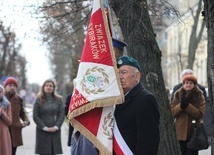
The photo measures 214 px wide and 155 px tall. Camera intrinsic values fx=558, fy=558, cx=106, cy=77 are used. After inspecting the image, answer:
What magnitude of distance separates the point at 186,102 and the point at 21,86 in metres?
73.0

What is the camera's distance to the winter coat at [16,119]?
1033 centimetres

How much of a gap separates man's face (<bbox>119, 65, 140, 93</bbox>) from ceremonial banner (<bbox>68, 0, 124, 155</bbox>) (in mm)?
65

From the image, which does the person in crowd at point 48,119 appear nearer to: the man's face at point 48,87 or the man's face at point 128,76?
the man's face at point 48,87

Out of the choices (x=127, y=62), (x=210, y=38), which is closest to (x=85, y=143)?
(x=127, y=62)

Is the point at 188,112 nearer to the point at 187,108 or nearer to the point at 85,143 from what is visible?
the point at 187,108

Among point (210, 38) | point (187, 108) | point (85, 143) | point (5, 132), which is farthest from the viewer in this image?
point (5, 132)

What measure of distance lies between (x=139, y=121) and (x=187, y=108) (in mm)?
3869

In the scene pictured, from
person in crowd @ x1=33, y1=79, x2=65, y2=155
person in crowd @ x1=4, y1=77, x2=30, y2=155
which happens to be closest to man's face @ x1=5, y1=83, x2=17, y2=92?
person in crowd @ x1=4, y1=77, x2=30, y2=155

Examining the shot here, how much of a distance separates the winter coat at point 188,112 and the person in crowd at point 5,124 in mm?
2854

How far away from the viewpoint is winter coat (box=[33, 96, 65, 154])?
10.7m

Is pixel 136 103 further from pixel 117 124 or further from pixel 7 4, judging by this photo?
pixel 7 4

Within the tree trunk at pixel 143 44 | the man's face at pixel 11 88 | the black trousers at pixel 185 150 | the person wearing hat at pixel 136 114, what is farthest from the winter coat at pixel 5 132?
the person wearing hat at pixel 136 114

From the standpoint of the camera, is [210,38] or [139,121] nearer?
[139,121]

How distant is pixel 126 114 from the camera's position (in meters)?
5.28
